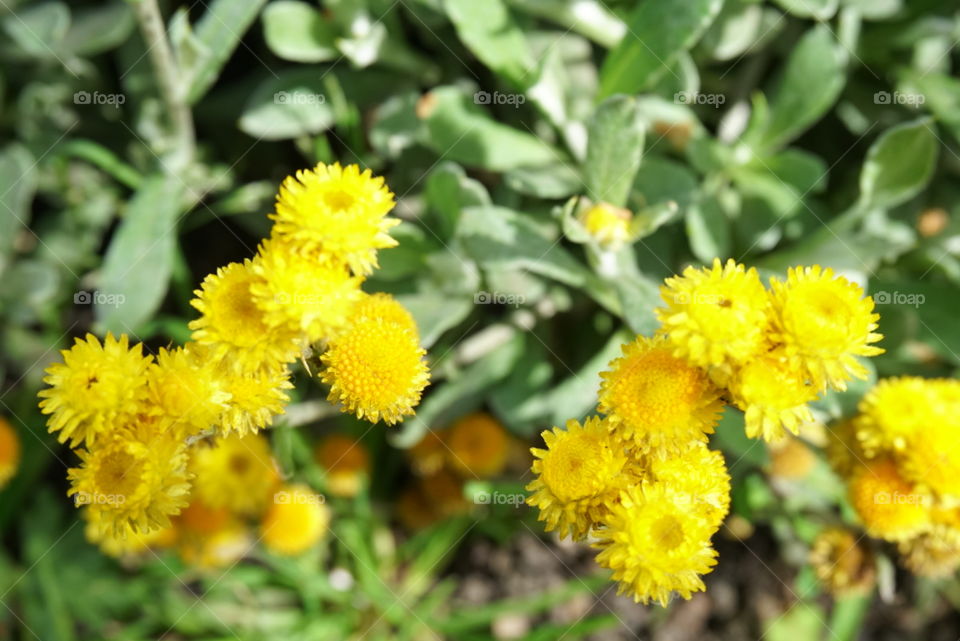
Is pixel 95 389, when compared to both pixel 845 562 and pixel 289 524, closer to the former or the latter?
pixel 289 524

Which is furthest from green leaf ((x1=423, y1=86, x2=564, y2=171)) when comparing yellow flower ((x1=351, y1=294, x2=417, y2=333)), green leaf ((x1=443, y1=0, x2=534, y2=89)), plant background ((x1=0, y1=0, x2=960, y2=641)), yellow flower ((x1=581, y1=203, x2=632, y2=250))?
yellow flower ((x1=351, y1=294, x2=417, y2=333))

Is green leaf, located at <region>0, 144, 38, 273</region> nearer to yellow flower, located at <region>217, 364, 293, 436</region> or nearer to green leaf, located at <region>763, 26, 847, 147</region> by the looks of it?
yellow flower, located at <region>217, 364, 293, 436</region>

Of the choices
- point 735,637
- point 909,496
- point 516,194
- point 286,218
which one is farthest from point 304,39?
point 735,637

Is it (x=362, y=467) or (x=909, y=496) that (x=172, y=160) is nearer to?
(x=362, y=467)

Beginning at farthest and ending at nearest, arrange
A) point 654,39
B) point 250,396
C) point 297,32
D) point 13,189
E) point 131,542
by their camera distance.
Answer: point 131,542
point 13,189
point 297,32
point 654,39
point 250,396

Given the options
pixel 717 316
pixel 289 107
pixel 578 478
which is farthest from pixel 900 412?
pixel 289 107
